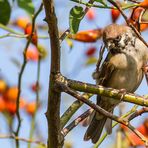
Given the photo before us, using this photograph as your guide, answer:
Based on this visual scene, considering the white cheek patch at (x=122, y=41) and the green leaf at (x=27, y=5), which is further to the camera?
the white cheek patch at (x=122, y=41)

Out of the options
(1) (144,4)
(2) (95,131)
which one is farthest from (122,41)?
(1) (144,4)

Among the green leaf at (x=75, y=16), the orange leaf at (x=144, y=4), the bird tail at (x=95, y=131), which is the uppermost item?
the orange leaf at (x=144, y=4)

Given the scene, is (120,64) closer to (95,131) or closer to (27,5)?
(95,131)

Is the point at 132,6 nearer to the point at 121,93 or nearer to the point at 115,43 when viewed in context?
the point at 121,93

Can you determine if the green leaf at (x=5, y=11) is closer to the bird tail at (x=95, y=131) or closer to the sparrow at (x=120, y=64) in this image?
the sparrow at (x=120, y=64)

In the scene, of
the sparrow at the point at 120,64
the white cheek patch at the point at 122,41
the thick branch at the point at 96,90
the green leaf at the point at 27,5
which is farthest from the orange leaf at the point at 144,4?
the white cheek patch at the point at 122,41

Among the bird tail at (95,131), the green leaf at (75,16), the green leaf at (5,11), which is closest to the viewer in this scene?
the green leaf at (75,16)

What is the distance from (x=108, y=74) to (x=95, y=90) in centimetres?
160

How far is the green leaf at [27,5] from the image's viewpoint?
221 cm

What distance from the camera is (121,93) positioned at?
1.51 meters

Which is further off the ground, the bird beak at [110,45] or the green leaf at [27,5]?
the green leaf at [27,5]

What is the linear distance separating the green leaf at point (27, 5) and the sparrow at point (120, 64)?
59 centimetres

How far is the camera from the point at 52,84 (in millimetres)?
1461

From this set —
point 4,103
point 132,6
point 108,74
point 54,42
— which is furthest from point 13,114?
point 54,42
